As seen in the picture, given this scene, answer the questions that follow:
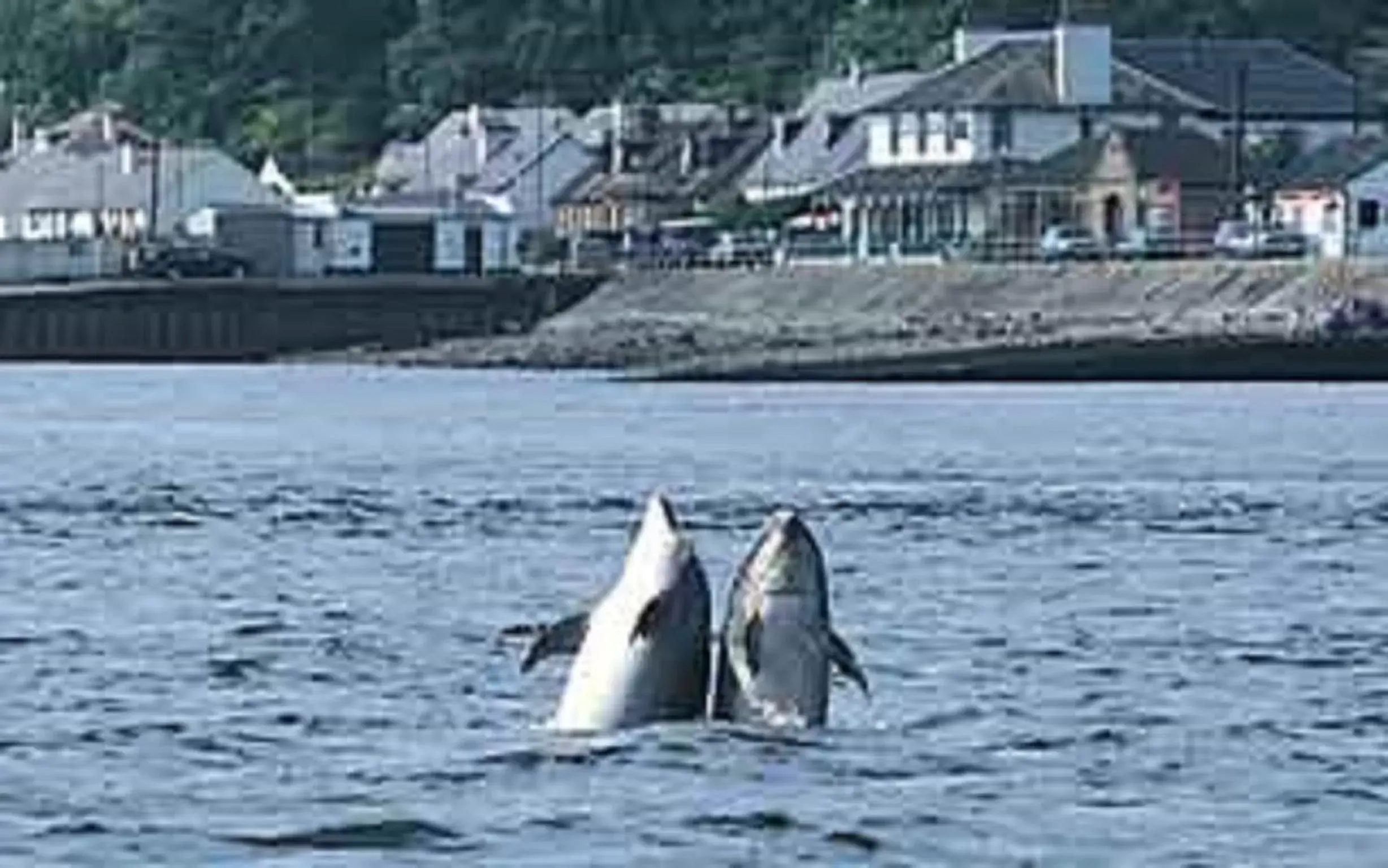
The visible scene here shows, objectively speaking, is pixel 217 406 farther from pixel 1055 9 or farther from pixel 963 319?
pixel 1055 9

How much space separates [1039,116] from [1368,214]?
70.7ft

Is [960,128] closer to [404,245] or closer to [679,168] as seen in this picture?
[404,245]

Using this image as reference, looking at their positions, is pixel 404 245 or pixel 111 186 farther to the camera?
pixel 111 186

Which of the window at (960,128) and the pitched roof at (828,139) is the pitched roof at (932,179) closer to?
the window at (960,128)

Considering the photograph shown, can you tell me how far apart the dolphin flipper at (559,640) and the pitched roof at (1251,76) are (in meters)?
133

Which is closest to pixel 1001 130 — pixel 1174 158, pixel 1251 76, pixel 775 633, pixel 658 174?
pixel 1251 76

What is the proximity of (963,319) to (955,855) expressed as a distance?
10815cm

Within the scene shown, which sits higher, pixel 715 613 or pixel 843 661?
pixel 843 661

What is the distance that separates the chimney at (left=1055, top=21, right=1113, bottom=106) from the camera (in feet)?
517

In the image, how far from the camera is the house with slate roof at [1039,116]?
155 m

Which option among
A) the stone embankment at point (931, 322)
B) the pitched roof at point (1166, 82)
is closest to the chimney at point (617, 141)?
the pitched roof at point (1166, 82)

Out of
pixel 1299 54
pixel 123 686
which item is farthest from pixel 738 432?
pixel 1299 54

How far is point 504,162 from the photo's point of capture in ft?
614

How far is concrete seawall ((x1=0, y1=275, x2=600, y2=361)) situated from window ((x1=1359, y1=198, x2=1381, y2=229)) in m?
23.5
